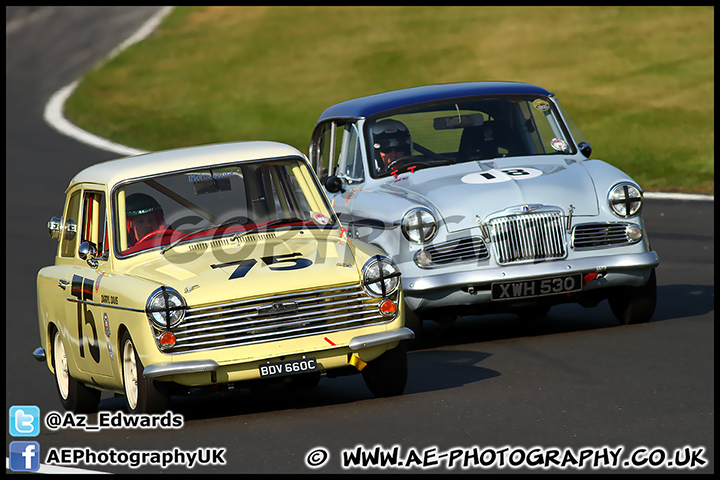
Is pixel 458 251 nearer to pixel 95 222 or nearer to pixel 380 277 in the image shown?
pixel 380 277

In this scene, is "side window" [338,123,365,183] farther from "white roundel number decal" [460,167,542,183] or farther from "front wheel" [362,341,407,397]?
"front wheel" [362,341,407,397]

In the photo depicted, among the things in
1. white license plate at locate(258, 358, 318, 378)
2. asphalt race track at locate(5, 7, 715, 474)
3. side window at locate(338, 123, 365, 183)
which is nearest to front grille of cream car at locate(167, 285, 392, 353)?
white license plate at locate(258, 358, 318, 378)

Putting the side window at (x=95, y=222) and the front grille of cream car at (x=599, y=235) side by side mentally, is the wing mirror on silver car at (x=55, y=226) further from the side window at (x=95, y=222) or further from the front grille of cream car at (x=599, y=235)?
the front grille of cream car at (x=599, y=235)

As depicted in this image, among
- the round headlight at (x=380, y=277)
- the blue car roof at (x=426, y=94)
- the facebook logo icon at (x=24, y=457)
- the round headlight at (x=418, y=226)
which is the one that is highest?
the blue car roof at (x=426, y=94)

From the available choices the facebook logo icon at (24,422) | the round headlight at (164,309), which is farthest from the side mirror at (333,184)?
the round headlight at (164,309)

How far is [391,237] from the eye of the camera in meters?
9.98

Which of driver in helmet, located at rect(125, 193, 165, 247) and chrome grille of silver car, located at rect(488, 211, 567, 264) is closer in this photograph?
driver in helmet, located at rect(125, 193, 165, 247)

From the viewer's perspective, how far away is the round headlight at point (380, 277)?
7.83m

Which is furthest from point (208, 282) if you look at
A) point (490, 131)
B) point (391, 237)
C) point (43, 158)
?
point (43, 158)

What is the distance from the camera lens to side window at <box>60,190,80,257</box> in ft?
30.1

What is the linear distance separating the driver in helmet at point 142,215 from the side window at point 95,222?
201 mm

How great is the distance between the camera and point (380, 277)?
786 centimetres

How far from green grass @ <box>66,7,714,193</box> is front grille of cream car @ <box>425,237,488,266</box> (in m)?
11.4

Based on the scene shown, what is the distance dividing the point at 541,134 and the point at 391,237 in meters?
2.32
